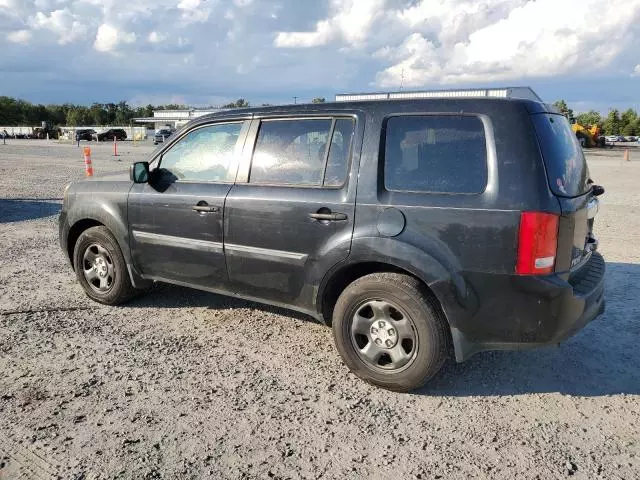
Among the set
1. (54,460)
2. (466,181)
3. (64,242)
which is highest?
(466,181)

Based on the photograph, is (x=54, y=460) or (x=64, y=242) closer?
(x=54, y=460)

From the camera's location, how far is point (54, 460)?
9.07ft

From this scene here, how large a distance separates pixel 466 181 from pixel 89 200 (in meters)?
3.50

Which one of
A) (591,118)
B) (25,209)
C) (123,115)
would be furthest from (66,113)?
(25,209)

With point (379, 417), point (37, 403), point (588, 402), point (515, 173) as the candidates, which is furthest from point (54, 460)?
point (588, 402)

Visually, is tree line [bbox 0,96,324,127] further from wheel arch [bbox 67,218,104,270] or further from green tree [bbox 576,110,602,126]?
wheel arch [bbox 67,218,104,270]

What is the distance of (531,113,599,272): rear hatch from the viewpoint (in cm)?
311

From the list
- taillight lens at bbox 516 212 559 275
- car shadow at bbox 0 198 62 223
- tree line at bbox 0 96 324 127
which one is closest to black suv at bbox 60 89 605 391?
taillight lens at bbox 516 212 559 275

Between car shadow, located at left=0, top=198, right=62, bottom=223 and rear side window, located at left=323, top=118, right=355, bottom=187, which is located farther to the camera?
car shadow, located at left=0, top=198, right=62, bottom=223

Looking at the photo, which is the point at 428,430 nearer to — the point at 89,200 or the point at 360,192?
the point at 360,192

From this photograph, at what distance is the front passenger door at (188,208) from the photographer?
4.22 m

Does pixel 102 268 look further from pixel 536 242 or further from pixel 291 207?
pixel 536 242

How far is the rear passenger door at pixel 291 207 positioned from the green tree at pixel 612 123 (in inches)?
3851

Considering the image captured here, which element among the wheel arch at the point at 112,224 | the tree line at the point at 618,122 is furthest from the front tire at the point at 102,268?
the tree line at the point at 618,122
